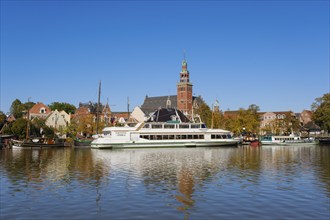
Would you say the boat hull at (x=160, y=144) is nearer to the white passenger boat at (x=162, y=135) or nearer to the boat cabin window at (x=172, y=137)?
the white passenger boat at (x=162, y=135)

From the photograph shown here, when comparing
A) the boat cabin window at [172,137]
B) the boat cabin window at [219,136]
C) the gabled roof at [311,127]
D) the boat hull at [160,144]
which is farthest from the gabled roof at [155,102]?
the boat hull at [160,144]

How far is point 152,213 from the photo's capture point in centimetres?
1772

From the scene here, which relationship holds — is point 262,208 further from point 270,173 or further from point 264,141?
point 264,141

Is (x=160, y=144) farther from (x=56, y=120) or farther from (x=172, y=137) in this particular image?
(x=56, y=120)

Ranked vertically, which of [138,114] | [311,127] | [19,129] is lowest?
[19,129]

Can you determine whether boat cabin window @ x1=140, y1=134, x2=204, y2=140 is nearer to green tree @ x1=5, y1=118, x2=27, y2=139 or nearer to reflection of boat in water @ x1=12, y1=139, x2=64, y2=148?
reflection of boat in water @ x1=12, y1=139, x2=64, y2=148

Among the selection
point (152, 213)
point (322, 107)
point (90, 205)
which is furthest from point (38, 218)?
point (322, 107)

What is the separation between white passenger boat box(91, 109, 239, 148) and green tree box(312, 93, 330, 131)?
1509 inches

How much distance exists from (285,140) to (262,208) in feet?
244

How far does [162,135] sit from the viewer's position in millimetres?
73562

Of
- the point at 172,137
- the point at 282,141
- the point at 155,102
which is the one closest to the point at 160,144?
the point at 172,137

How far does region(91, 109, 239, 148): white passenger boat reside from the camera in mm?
69750

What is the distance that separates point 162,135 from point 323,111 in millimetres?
56713

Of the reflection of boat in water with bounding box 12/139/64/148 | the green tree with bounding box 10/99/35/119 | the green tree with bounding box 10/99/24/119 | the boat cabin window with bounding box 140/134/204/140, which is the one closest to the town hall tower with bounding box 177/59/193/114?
the green tree with bounding box 10/99/35/119
